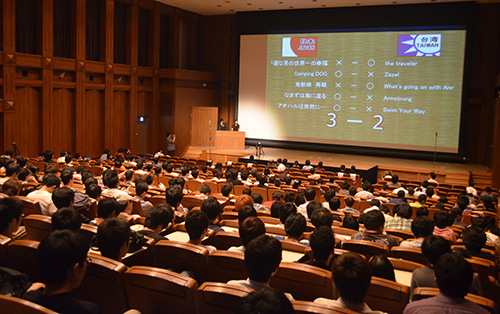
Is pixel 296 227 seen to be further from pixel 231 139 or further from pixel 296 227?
pixel 231 139

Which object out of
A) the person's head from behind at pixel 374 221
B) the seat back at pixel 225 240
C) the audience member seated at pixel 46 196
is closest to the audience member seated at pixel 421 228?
the person's head from behind at pixel 374 221

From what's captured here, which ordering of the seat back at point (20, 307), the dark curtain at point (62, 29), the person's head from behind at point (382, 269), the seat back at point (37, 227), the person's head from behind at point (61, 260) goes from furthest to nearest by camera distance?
the dark curtain at point (62, 29)
the seat back at point (37, 227)
the person's head from behind at point (382, 269)
the person's head from behind at point (61, 260)
the seat back at point (20, 307)

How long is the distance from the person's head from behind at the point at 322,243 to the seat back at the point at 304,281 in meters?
0.28

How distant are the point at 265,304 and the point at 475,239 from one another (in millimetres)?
3007

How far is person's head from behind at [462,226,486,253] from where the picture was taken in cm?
408

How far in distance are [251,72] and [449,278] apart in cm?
1613

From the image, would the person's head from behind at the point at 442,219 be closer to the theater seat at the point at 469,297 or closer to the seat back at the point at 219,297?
the theater seat at the point at 469,297

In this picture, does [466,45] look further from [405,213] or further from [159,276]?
[159,276]

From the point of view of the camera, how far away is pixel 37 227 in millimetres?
3842

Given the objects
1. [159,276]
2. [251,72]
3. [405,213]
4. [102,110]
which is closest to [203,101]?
[251,72]

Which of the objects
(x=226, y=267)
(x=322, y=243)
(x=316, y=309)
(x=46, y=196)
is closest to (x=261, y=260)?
(x=316, y=309)

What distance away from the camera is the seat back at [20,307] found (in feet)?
6.61

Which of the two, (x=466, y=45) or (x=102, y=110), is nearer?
(x=466, y=45)

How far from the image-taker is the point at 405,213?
19.4 feet
